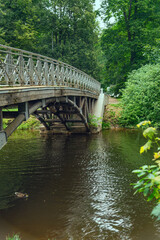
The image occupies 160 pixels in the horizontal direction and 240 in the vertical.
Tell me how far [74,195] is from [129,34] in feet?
94.1

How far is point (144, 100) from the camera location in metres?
22.8

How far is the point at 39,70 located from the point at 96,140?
31.6 feet

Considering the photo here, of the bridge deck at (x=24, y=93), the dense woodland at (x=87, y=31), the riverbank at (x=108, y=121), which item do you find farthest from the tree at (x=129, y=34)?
the bridge deck at (x=24, y=93)

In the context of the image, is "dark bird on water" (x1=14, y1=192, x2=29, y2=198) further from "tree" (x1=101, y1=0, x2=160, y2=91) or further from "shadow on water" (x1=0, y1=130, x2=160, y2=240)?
"tree" (x1=101, y1=0, x2=160, y2=91)

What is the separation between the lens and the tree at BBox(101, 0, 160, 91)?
102 ft

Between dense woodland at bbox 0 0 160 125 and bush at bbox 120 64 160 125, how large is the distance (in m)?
3.41

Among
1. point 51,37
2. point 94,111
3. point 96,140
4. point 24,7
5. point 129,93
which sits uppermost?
point 24,7

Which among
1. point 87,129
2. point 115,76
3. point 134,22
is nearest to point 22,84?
point 87,129

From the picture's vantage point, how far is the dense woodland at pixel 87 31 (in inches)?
1223

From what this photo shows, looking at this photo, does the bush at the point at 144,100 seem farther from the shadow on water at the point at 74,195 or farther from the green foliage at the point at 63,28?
the green foliage at the point at 63,28

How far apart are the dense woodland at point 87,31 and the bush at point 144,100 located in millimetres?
3411

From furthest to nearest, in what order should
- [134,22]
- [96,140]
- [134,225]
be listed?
[134,22] < [96,140] < [134,225]

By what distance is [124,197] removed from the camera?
8.50 m

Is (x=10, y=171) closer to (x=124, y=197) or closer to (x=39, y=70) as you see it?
(x=39, y=70)
